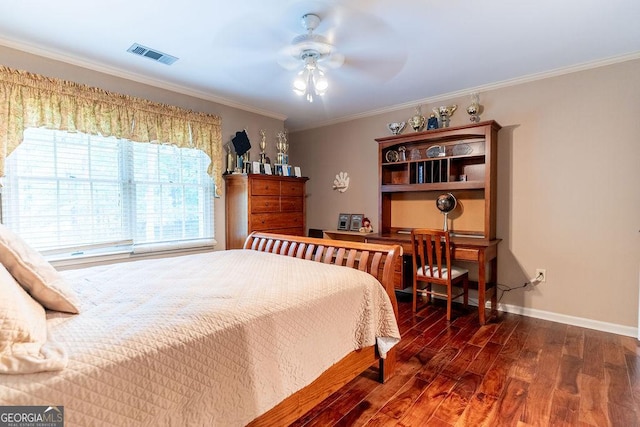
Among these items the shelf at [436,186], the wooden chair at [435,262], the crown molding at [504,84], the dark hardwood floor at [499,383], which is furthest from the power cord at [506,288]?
the crown molding at [504,84]

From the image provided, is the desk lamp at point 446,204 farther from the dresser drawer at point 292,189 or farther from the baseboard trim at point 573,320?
the dresser drawer at point 292,189

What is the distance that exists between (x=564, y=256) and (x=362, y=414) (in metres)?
2.59

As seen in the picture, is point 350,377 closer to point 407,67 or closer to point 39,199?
point 407,67

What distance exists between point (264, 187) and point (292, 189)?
1.50 ft

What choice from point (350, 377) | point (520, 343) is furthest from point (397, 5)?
point (520, 343)

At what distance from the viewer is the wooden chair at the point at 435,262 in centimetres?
302

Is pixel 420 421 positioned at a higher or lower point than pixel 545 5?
lower

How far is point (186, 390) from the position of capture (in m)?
1.04

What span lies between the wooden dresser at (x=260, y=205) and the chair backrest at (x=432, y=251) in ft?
5.38

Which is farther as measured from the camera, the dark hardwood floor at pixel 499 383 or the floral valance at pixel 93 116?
the floral valance at pixel 93 116

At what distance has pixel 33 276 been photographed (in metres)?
1.18

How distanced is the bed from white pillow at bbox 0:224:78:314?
0.22ft

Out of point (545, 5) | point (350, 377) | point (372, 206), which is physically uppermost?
point (545, 5)

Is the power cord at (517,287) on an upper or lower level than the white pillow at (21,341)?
lower
